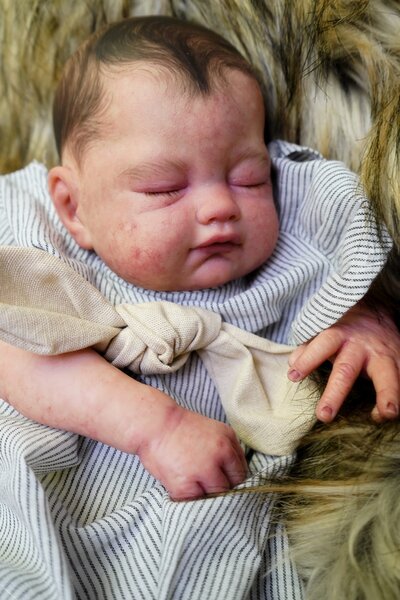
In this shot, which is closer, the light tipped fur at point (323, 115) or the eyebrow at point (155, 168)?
the light tipped fur at point (323, 115)

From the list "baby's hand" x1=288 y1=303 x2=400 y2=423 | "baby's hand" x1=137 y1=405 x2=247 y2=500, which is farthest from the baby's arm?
"baby's hand" x1=288 y1=303 x2=400 y2=423

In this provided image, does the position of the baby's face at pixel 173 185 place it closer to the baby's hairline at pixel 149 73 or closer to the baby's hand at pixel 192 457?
the baby's hairline at pixel 149 73

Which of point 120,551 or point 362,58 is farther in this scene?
point 362,58

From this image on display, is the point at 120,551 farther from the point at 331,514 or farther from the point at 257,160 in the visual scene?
the point at 257,160

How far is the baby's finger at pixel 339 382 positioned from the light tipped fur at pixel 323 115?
3cm

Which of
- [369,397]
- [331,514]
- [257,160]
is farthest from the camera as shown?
[257,160]

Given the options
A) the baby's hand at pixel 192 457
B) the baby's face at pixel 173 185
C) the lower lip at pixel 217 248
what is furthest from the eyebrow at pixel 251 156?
the baby's hand at pixel 192 457

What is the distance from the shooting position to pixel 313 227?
3.11ft

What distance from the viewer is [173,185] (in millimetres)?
866

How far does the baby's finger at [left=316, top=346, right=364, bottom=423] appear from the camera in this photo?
730 millimetres

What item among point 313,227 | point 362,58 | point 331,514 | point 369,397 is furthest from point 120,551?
point 362,58

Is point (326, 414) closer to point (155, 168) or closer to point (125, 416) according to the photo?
point (125, 416)

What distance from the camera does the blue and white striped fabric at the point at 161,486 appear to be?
67cm

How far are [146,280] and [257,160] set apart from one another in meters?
0.20
